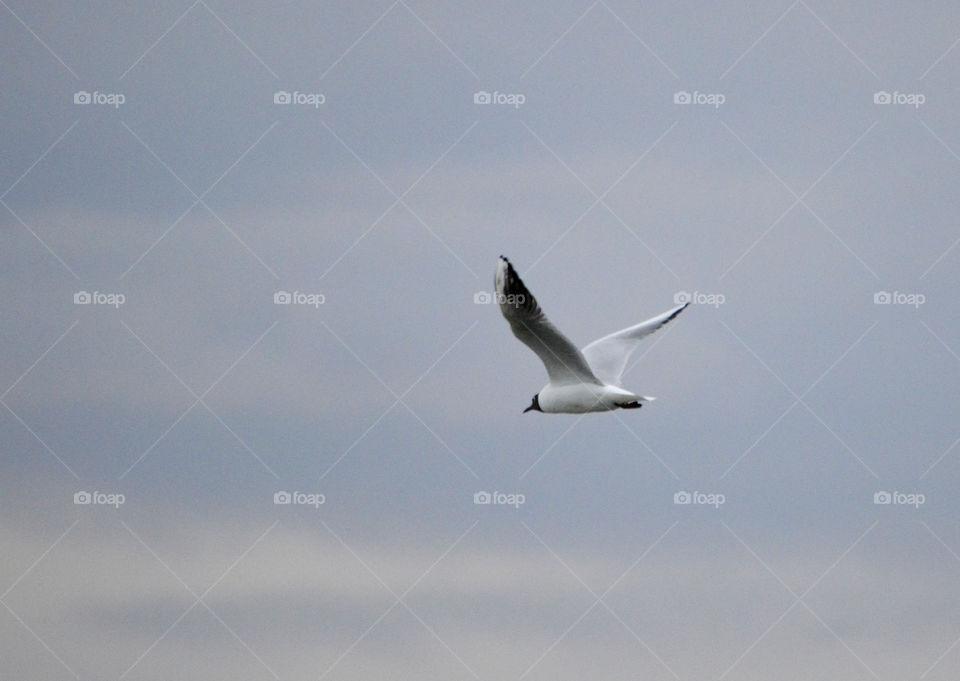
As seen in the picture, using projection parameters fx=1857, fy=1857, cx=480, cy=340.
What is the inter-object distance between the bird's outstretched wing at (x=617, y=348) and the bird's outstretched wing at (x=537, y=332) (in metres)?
2.48

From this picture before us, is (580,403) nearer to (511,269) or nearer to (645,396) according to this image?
(645,396)

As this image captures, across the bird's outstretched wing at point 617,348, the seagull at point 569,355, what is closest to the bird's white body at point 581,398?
the seagull at point 569,355

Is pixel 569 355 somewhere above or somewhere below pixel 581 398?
above

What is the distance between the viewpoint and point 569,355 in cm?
3603

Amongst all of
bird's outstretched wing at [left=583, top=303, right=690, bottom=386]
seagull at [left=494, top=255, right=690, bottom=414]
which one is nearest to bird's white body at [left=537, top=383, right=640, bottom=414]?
seagull at [left=494, top=255, right=690, bottom=414]

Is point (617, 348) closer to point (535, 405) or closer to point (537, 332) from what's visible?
point (535, 405)

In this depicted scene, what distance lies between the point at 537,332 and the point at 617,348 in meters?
6.43

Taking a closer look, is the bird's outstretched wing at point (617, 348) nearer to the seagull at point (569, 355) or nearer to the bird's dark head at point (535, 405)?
the seagull at point (569, 355)

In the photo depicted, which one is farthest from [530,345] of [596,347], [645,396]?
[596,347]

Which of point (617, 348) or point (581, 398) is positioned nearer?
point (581, 398)

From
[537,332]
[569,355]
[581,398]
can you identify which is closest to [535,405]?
[581,398]

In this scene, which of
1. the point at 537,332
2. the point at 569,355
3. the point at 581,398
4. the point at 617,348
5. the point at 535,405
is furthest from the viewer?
the point at 617,348

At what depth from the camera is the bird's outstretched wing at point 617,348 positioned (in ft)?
131

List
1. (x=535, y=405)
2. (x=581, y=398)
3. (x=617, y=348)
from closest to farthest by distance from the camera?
(x=581, y=398), (x=535, y=405), (x=617, y=348)
